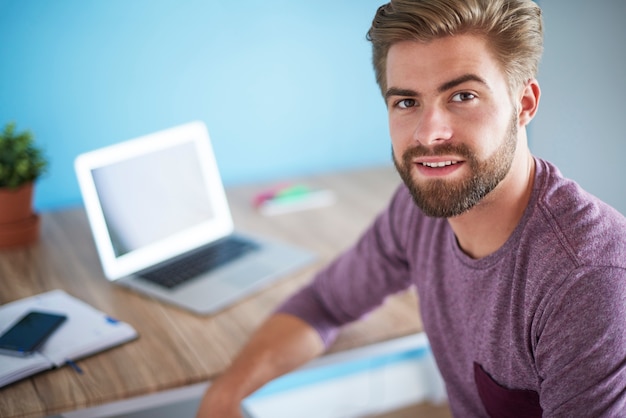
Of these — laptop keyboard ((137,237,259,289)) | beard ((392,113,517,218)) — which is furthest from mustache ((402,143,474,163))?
laptop keyboard ((137,237,259,289))

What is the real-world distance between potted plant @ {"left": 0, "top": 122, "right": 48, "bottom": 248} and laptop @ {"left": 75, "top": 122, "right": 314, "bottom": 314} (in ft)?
0.75

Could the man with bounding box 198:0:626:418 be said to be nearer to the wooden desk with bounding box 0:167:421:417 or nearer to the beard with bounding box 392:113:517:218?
the beard with bounding box 392:113:517:218

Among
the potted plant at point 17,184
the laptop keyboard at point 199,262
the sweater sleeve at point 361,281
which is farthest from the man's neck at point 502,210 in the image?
the potted plant at point 17,184

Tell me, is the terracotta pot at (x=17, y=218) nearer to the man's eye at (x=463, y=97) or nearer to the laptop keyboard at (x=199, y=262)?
the laptop keyboard at (x=199, y=262)

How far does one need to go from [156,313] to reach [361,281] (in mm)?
394

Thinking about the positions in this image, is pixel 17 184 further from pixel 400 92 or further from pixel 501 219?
pixel 501 219

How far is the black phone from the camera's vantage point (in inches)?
47.8

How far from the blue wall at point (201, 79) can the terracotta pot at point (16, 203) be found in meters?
0.21

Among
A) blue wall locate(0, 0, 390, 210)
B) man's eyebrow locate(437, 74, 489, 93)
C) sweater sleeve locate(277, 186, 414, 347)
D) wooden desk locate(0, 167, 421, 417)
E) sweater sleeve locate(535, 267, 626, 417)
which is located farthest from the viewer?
blue wall locate(0, 0, 390, 210)

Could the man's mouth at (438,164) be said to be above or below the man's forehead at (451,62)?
below

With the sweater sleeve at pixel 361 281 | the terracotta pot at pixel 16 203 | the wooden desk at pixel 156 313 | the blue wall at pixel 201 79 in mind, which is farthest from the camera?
the blue wall at pixel 201 79

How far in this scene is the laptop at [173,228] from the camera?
58.8 inches

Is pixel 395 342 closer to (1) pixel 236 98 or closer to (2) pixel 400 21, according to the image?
(2) pixel 400 21

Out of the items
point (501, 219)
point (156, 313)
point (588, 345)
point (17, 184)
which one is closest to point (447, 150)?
point (501, 219)
